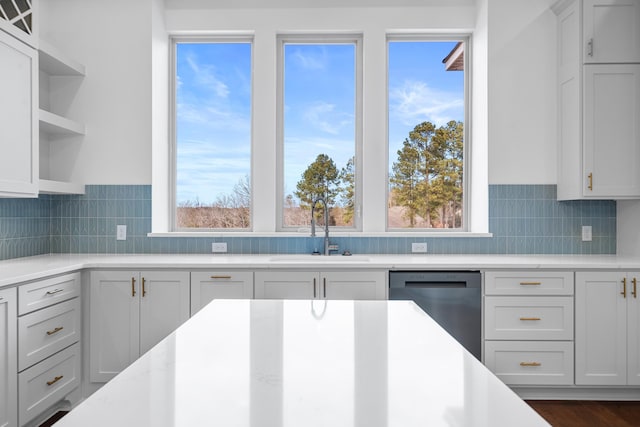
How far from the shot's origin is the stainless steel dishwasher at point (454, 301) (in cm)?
276

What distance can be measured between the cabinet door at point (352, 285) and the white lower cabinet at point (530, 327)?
2.31ft

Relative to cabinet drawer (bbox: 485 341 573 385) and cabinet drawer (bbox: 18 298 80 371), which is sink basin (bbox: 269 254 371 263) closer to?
cabinet drawer (bbox: 485 341 573 385)

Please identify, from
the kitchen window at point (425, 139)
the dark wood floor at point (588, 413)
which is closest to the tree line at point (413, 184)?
the kitchen window at point (425, 139)

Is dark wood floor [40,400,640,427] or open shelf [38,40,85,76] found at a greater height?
open shelf [38,40,85,76]

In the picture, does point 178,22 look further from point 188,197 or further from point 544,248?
point 544,248

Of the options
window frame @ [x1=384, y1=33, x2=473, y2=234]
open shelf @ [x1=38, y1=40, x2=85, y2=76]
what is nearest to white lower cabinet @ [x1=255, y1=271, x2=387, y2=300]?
window frame @ [x1=384, y1=33, x2=473, y2=234]

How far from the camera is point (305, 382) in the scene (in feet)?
2.64

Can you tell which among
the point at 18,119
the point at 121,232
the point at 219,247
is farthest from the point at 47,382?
the point at 18,119

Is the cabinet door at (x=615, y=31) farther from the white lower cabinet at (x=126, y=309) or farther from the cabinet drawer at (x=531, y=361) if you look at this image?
the white lower cabinet at (x=126, y=309)

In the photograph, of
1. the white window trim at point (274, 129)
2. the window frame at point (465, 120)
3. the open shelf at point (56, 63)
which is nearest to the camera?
the open shelf at point (56, 63)

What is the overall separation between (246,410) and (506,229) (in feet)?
10.0

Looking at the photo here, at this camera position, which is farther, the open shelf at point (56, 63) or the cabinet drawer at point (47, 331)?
the open shelf at point (56, 63)

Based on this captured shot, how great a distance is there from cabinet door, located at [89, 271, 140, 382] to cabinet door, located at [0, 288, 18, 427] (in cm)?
61

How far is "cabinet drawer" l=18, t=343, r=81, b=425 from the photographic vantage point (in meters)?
2.27
